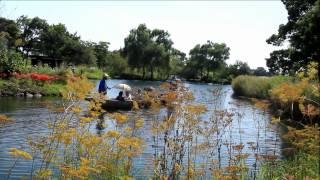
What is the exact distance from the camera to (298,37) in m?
29.5

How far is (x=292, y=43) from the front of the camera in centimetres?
3055

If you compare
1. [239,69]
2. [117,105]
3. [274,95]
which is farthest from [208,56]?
[274,95]

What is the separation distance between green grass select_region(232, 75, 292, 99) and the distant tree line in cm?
3246

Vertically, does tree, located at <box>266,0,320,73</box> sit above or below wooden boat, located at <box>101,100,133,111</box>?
above

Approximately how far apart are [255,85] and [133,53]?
51.0m

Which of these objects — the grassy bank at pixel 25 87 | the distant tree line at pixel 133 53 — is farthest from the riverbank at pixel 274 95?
the distant tree line at pixel 133 53

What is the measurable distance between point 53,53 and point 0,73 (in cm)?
5051

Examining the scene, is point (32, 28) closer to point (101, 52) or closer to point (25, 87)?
point (101, 52)

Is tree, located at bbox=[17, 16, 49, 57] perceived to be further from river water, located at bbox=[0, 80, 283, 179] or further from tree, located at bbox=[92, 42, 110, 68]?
river water, located at bbox=[0, 80, 283, 179]

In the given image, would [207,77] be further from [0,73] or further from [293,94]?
[293,94]

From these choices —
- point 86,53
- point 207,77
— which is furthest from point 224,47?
point 86,53

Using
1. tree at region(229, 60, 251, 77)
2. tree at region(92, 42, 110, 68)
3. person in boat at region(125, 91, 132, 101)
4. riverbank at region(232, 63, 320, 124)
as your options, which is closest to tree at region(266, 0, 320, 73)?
riverbank at region(232, 63, 320, 124)

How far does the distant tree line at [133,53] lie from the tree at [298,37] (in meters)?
45.8

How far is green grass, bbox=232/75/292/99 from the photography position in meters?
40.8
